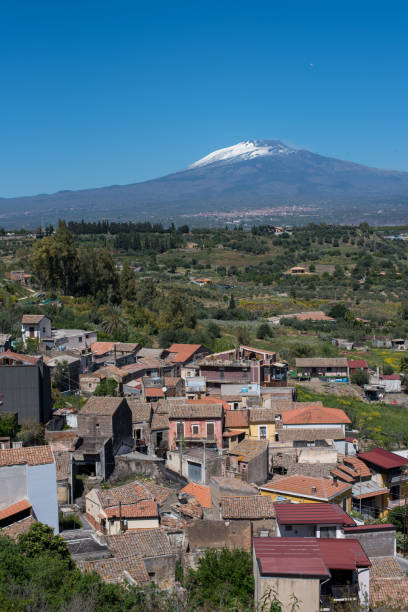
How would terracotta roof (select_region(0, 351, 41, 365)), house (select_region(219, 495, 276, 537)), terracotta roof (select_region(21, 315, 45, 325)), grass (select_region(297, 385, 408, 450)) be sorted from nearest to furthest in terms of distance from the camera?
house (select_region(219, 495, 276, 537)), terracotta roof (select_region(0, 351, 41, 365)), grass (select_region(297, 385, 408, 450)), terracotta roof (select_region(21, 315, 45, 325))

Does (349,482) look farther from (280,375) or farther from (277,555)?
(280,375)

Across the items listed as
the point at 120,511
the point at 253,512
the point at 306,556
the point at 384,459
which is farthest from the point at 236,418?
the point at 306,556

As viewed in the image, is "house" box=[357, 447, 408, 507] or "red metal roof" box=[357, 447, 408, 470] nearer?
"house" box=[357, 447, 408, 507]

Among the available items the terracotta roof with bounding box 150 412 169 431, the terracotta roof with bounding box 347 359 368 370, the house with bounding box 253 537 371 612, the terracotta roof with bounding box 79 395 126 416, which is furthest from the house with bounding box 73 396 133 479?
the terracotta roof with bounding box 347 359 368 370

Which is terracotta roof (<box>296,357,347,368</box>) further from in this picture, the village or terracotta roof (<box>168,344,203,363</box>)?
terracotta roof (<box>168,344,203,363</box>)

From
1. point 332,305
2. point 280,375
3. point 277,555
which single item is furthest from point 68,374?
point 332,305

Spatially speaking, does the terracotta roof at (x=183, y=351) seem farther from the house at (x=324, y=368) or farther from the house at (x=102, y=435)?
the house at (x=102, y=435)
